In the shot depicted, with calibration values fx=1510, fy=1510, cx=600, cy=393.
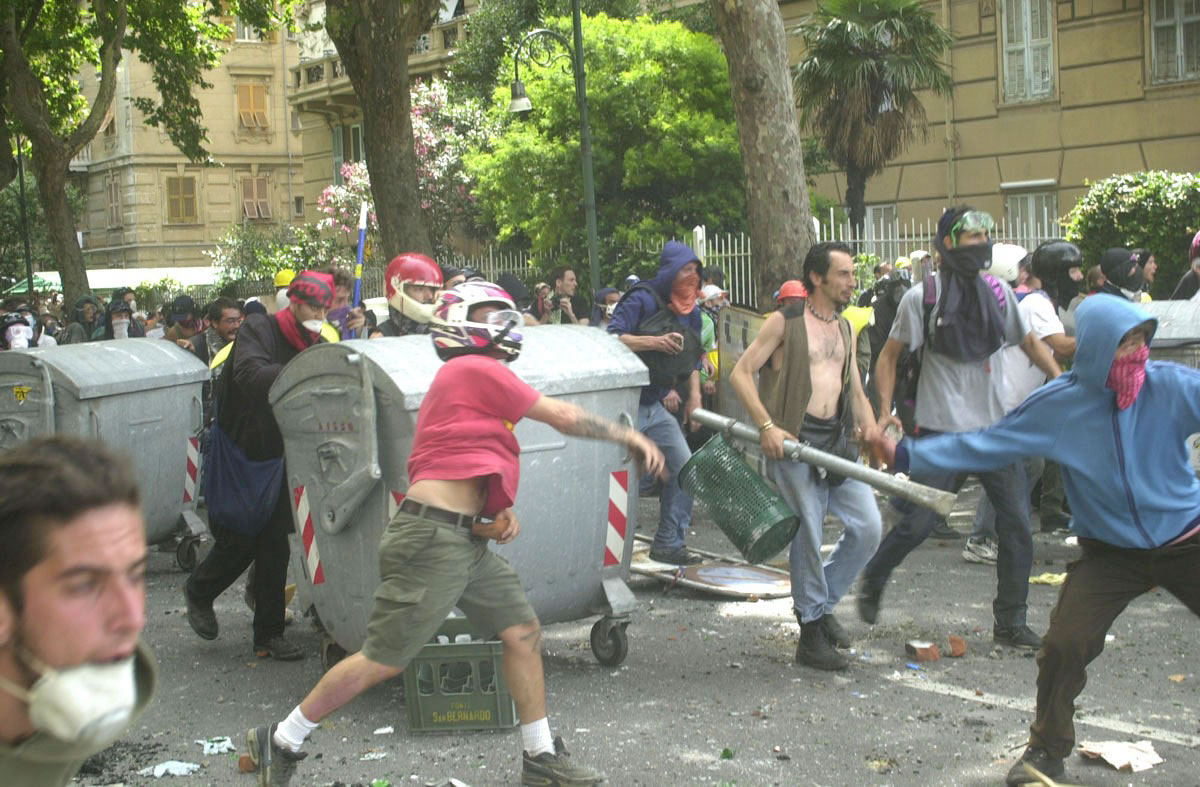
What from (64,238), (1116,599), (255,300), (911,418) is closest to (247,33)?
(64,238)

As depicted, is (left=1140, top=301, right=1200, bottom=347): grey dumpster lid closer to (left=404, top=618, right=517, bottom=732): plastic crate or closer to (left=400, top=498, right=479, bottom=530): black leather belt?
(left=404, top=618, right=517, bottom=732): plastic crate

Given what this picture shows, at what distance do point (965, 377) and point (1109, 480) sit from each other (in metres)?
2.17

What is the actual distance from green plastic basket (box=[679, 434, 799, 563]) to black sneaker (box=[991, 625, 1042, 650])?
3.74 feet

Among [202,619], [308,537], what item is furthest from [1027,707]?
[202,619]

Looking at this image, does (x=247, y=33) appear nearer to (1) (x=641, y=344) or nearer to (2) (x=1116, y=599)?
(1) (x=641, y=344)

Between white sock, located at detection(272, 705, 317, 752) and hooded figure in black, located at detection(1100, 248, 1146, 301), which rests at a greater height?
hooded figure in black, located at detection(1100, 248, 1146, 301)

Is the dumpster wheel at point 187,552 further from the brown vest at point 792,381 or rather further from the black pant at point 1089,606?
the black pant at point 1089,606

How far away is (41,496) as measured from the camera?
1.95m

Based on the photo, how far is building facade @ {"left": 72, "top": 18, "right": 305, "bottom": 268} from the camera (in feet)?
188

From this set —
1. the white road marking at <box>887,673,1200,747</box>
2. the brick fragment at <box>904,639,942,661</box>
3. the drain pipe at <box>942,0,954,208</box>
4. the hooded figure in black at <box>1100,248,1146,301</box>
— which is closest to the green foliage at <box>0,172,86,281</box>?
the drain pipe at <box>942,0,954,208</box>

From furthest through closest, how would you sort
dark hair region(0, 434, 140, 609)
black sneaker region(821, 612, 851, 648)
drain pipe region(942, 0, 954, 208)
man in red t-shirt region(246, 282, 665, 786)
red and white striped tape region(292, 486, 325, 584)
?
drain pipe region(942, 0, 954, 208) → black sneaker region(821, 612, 851, 648) → red and white striped tape region(292, 486, 325, 584) → man in red t-shirt region(246, 282, 665, 786) → dark hair region(0, 434, 140, 609)

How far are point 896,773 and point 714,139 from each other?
18789 millimetres

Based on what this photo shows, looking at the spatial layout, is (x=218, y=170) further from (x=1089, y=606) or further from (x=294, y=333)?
(x=1089, y=606)

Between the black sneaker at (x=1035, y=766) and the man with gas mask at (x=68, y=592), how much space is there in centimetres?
351
